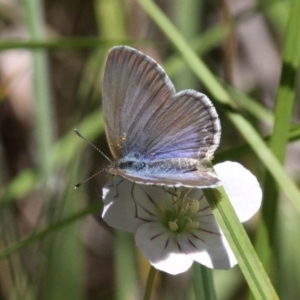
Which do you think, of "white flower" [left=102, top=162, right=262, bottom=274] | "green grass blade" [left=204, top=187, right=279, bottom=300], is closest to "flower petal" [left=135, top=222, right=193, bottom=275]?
"white flower" [left=102, top=162, right=262, bottom=274]

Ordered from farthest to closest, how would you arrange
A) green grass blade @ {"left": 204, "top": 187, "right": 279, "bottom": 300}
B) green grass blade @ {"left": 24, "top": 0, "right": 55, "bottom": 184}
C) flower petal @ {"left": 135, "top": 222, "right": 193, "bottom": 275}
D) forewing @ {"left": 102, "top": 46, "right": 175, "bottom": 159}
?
green grass blade @ {"left": 24, "top": 0, "right": 55, "bottom": 184} < forewing @ {"left": 102, "top": 46, "right": 175, "bottom": 159} < flower petal @ {"left": 135, "top": 222, "right": 193, "bottom": 275} < green grass blade @ {"left": 204, "top": 187, "right": 279, "bottom": 300}

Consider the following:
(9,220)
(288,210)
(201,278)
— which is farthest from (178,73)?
(201,278)

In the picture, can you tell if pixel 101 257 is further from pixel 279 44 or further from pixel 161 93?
pixel 161 93

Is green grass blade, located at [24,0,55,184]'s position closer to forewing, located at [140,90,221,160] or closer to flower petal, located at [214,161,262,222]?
forewing, located at [140,90,221,160]

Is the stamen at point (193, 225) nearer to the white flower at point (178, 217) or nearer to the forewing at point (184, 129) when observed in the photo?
the white flower at point (178, 217)

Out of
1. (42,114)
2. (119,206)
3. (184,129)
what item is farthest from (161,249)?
(42,114)
